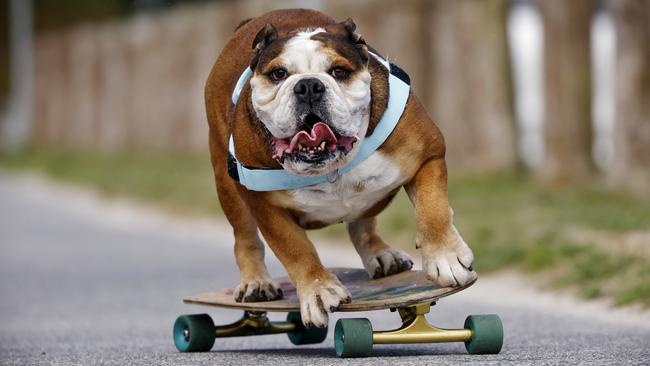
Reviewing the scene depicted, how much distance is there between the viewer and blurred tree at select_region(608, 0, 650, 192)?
44.2 feet

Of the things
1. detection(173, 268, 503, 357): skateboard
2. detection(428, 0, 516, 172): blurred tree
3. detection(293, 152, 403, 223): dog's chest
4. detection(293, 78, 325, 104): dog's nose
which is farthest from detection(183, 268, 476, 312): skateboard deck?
detection(428, 0, 516, 172): blurred tree

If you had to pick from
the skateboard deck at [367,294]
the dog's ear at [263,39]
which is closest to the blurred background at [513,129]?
the skateboard deck at [367,294]

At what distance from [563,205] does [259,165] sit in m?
7.22

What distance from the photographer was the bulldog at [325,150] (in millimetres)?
6133

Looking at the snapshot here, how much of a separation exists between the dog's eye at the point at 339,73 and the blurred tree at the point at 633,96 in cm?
768

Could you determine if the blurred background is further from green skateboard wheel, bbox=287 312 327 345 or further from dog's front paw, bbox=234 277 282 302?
dog's front paw, bbox=234 277 282 302

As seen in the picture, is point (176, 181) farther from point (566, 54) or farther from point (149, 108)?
point (149, 108)

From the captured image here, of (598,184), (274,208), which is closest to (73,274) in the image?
(598,184)

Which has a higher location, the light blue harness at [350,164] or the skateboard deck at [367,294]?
the light blue harness at [350,164]

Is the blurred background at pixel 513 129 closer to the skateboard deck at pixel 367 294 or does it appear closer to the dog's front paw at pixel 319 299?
the skateboard deck at pixel 367 294

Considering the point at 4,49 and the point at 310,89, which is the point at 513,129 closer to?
the point at 310,89

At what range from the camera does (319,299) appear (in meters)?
6.35

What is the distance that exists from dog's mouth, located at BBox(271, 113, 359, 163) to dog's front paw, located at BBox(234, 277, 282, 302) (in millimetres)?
1096

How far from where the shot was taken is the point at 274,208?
21.7 ft
